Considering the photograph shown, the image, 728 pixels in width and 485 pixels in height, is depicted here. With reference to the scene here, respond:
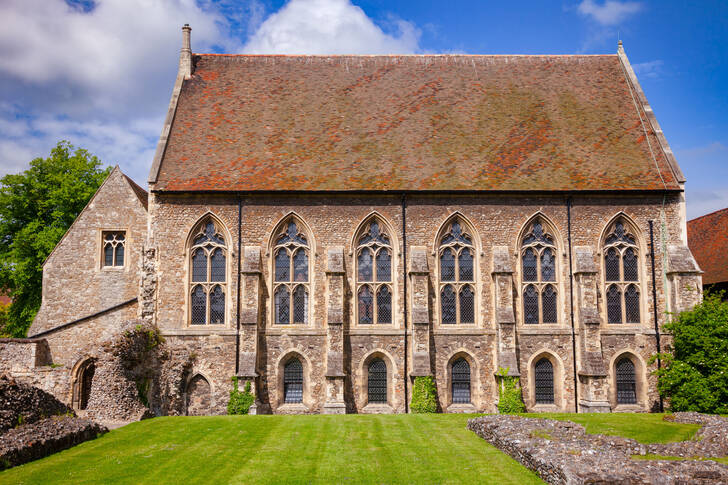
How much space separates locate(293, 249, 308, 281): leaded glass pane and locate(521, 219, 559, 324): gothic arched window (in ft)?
28.0

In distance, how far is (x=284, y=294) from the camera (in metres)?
22.0

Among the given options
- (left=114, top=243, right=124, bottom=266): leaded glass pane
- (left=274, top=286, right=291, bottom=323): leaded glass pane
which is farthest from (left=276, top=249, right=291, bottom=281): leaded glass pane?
(left=114, top=243, right=124, bottom=266): leaded glass pane

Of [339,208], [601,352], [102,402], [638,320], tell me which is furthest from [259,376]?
[638,320]

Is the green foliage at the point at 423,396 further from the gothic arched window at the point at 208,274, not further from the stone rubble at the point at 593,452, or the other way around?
the gothic arched window at the point at 208,274

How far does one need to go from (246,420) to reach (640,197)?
16.9 m

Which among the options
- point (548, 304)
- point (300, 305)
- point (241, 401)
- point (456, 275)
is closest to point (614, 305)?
point (548, 304)

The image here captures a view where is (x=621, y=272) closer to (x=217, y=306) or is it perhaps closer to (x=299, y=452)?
(x=299, y=452)

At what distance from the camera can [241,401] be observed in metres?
20.2

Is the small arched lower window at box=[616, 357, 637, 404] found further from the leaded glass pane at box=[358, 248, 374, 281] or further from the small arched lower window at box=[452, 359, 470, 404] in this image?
the leaded glass pane at box=[358, 248, 374, 281]

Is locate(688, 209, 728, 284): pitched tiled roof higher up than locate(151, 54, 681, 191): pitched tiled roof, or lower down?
lower down

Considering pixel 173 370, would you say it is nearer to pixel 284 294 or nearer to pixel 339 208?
pixel 284 294

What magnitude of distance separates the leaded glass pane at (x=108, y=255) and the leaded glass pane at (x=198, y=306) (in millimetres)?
5354

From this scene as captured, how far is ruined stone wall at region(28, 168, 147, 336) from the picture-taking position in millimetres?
24078

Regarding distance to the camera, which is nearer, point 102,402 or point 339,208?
point 102,402
